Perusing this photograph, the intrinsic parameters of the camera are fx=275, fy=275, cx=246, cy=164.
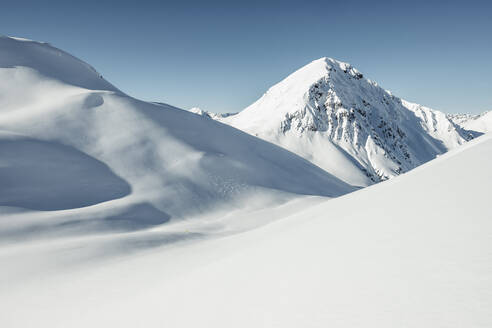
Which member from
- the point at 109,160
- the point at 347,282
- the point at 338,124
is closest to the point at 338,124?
the point at 338,124

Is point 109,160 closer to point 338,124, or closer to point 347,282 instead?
point 347,282

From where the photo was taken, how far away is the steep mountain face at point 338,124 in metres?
90.9

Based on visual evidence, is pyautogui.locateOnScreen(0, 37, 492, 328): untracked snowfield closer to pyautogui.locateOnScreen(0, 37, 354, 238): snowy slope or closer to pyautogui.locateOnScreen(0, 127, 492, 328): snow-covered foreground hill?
pyautogui.locateOnScreen(0, 127, 492, 328): snow-covered foreground hill

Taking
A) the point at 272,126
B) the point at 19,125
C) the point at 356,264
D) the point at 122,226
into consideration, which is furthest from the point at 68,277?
the point at 272,126

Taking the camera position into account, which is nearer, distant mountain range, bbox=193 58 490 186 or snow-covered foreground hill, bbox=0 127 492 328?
snow-covered foreground hill, bbox=0 127 492 328

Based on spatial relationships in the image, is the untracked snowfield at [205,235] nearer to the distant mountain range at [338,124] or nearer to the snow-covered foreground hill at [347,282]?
the snow-covered foreground hill at [347,282]

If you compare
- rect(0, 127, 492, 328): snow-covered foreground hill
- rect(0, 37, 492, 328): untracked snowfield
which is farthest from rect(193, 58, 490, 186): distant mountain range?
rect(0, 127, 492, 328): snow-covered foreground hill

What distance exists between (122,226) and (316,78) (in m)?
108

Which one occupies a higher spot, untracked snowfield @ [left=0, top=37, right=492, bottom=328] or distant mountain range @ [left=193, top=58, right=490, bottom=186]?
distant mountain range @ [left=193, top=58, right=490, bottom=186]

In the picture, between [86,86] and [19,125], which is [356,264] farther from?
[86,86]

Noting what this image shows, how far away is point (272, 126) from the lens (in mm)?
98375

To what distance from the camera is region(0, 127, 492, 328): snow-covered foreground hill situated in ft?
11.3

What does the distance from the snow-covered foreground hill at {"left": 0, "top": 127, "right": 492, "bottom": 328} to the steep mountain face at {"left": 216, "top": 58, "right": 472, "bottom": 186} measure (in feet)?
235

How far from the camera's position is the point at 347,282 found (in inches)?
172
